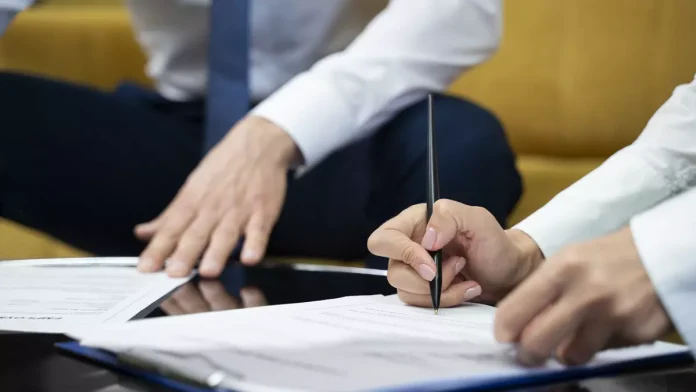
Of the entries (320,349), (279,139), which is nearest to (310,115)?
(279,139)

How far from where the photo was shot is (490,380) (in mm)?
323

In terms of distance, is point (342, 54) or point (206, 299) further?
point (342, 54)

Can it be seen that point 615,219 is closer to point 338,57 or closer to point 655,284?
point 655,284

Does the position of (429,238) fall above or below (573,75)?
above

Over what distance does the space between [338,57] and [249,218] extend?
0.25 meters

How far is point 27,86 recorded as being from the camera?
0.95 m

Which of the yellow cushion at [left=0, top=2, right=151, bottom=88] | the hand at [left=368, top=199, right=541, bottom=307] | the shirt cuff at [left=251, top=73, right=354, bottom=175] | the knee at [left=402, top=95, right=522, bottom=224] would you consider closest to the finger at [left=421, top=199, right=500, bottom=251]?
the hand at [left=368, top=199, right=541, bottom=307]

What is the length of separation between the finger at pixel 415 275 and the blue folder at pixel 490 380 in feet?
0.47

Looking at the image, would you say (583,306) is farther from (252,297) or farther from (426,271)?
(252,297)

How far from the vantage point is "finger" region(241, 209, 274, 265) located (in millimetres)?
714

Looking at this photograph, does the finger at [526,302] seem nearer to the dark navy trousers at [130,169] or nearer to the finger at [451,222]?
the finger at [451,222]

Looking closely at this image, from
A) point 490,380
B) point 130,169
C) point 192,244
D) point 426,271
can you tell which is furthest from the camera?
point 130,169

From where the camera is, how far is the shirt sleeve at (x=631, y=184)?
20.8 inches

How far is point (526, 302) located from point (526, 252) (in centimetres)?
18
